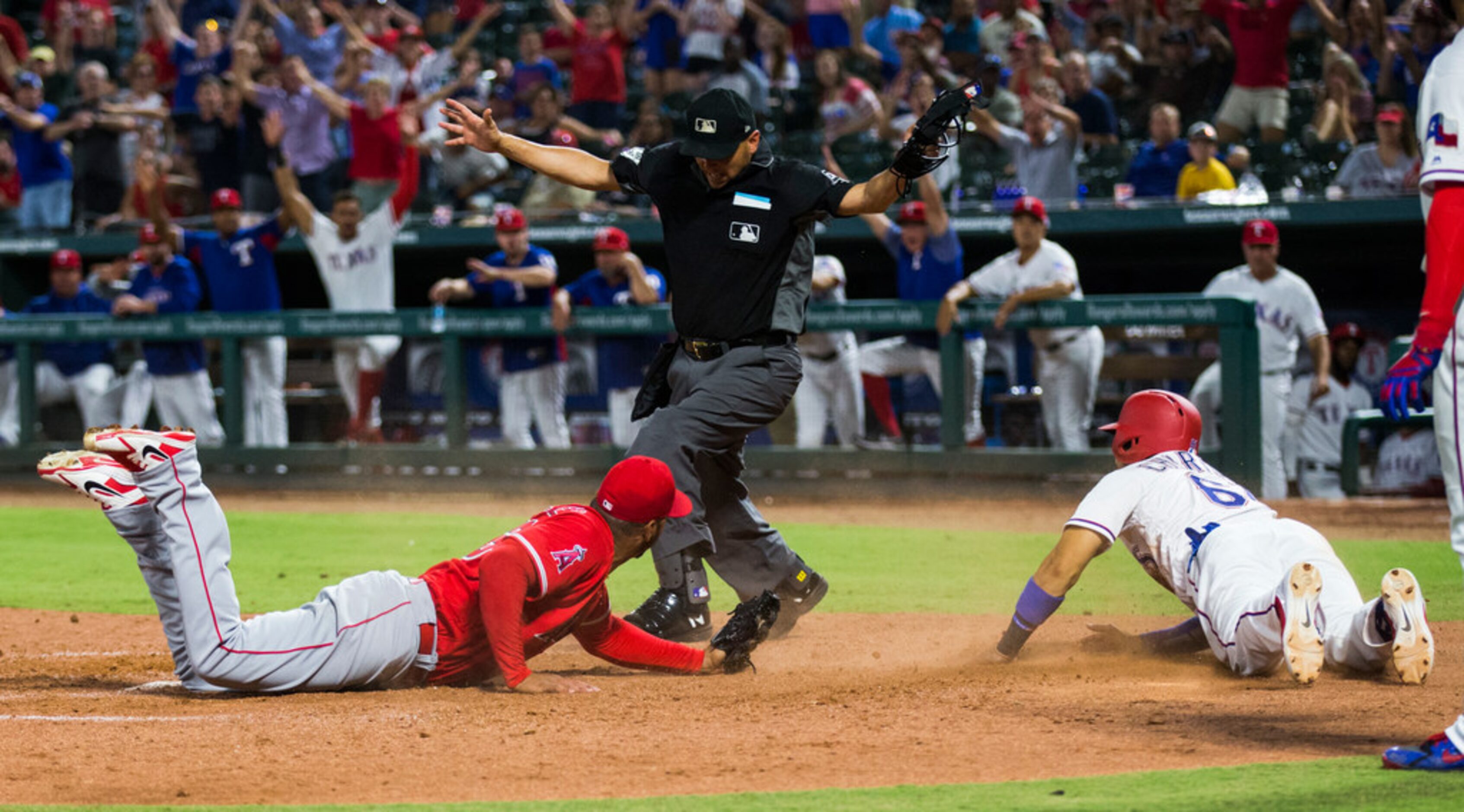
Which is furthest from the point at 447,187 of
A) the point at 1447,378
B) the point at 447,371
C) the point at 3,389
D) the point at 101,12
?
the point at 1447,378

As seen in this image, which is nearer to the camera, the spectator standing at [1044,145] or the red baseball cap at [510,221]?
the red baseball cap at [510,221]

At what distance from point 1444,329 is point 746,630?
2.33 metres

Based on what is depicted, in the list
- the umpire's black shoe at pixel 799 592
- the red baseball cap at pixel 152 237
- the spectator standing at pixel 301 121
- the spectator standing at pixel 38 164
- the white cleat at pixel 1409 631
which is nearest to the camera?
the white cleat at pixel 1409 631

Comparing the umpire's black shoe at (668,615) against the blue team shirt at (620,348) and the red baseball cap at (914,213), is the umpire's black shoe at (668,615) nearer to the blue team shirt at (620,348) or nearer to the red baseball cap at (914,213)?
the blue team shirt at (620,348)

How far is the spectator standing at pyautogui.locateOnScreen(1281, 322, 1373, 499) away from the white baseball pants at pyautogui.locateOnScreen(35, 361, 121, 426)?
8.41 meters

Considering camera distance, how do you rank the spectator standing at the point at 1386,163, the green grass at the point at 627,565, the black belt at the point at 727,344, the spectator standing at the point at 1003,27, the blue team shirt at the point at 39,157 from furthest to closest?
the blue team shirt at the point at 39,157, the spectator standing at the point at 1003,27, the spectator standing at the point at 1386,163, the green grass at the point at 627,565, the black belt at the point at 727,344

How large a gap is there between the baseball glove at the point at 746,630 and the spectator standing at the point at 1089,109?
793 cm

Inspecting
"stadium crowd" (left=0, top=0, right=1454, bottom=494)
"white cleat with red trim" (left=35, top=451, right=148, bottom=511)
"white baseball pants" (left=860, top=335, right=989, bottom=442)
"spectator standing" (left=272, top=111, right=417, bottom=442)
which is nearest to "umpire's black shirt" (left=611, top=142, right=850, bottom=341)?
"white cleat with red trim" (left=35, top=451, right=148, bottom=511)

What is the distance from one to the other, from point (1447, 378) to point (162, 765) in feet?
9.82

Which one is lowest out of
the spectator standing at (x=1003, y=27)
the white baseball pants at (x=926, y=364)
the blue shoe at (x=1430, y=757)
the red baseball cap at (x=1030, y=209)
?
the blue shoe at (x=1430, y=757)

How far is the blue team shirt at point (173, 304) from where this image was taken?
12008mm

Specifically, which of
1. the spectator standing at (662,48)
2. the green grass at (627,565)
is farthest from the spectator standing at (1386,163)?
the spectator standing at (662,48)

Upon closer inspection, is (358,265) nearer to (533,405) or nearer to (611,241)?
(533,405)

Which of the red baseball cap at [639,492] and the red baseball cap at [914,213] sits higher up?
the red baseball cap at [914,213]
